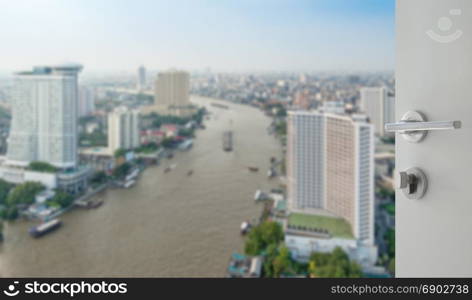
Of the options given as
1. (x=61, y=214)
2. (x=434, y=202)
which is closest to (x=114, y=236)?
(x=61, y=214)

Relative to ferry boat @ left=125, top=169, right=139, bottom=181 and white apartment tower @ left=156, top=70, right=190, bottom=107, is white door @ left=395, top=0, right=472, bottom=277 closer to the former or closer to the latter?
ferry boat @ left=125, top=169, right=139, bottom=181

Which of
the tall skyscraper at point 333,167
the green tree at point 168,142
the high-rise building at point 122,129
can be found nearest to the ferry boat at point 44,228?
the high-rise building at point 122,129

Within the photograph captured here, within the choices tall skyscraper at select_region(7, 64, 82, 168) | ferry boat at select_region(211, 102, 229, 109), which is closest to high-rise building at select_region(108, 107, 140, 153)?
tall skyscraper at select_region(7, 64, 82, 168)

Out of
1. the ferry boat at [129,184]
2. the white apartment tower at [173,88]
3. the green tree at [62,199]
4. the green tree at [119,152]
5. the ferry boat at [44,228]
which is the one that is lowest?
the ferry boat at [44,228]

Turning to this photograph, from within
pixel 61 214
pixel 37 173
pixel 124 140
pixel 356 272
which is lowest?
pixel 356 272

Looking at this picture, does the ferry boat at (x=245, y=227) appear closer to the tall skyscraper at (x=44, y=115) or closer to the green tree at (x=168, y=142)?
the green tree at (x=168, y=142)

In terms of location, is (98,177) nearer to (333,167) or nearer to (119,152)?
(119,152)

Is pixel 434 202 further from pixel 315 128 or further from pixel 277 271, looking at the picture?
pixel 315 128

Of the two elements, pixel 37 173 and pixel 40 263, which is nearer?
pixel 40 263
